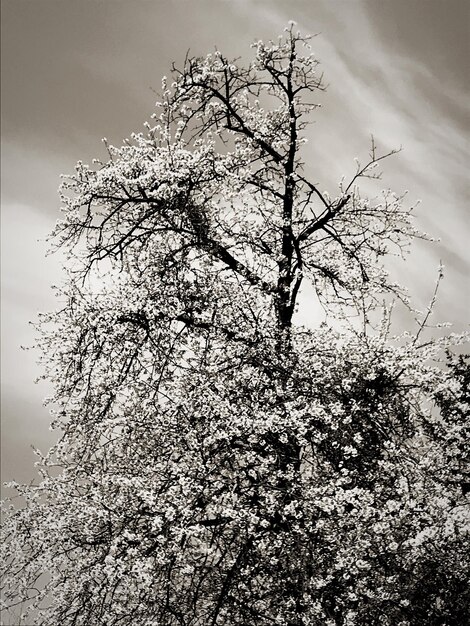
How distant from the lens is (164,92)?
768cm

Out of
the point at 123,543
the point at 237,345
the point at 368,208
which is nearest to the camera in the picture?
the point at 123,543

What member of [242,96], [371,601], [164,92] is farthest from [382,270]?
[371,601]

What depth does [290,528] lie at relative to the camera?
494 cm

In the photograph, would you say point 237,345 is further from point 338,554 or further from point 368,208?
point 368,208

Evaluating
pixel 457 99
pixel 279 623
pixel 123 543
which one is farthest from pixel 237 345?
pixel 457 99

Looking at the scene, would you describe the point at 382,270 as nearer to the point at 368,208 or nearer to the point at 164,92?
the point at 368,208

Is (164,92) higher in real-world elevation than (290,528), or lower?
higher

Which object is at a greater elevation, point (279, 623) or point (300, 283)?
point (300, 283)

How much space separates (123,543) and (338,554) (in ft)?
5.85

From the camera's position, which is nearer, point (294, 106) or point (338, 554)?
point (338, 554)

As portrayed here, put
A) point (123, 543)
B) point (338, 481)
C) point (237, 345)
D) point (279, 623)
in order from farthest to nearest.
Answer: point (237, 345) → point (123, 543) → point (338, 481) → point (279, 623)

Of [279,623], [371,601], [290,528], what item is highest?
[290,528]

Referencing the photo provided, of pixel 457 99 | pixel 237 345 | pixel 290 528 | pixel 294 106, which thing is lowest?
pixel 290 528

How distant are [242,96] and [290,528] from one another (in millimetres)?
5603
